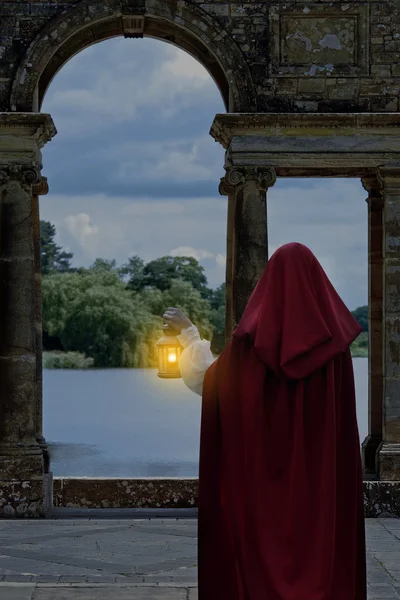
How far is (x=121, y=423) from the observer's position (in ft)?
152

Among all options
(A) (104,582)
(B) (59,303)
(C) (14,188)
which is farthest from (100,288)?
(A) (104,582)

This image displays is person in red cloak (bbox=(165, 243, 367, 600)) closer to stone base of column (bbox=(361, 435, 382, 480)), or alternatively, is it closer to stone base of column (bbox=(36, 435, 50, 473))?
stone base of column (bbox=(36, 435, 50, 473))

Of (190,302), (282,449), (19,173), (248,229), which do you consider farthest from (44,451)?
(190,302)

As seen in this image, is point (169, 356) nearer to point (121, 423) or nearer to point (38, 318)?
point (38, 318)

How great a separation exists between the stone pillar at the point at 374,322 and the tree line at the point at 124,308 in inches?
1304

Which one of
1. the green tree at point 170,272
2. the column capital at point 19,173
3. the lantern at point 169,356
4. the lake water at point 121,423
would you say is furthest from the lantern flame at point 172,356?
the green tree at point 170,272

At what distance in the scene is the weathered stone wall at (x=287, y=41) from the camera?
11.3 meters

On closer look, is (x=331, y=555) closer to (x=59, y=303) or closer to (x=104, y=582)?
(x=104, y=582)

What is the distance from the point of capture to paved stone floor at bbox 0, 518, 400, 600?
7.26 m

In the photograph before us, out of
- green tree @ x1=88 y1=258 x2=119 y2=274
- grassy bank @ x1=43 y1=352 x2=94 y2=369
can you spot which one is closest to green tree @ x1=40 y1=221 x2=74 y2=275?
green tree @ x1=88 y1=258 x2=119 y2=274

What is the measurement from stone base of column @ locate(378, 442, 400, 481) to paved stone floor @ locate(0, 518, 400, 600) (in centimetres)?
51

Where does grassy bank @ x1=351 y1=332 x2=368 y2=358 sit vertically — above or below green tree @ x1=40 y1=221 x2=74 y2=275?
below

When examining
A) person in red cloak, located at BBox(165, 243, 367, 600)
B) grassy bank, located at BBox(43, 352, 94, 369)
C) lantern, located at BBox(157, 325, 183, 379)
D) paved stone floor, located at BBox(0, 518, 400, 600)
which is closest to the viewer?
person in red cloak, located at BBox(165, 243, 367, 600)

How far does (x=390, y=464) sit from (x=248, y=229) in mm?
2570
